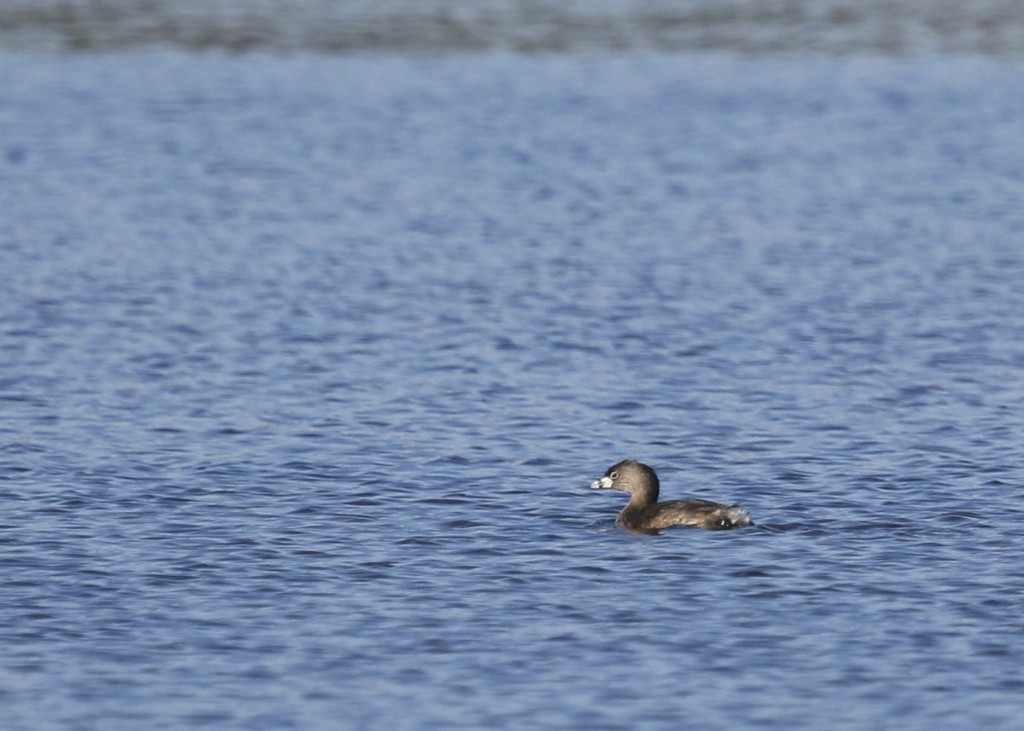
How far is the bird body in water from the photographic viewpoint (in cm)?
1900

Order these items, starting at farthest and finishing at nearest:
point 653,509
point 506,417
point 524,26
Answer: point 524,26 → point 506,417 → point 653,509

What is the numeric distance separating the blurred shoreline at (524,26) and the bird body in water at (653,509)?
4095 centimetres

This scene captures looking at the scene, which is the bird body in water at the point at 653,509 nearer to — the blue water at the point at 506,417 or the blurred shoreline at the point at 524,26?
the blue water at the point at 506,417

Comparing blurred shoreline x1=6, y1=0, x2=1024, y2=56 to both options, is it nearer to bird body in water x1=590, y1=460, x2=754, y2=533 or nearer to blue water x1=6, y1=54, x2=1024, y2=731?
blue water x1=6, y1=54, x2=1024, y2=731

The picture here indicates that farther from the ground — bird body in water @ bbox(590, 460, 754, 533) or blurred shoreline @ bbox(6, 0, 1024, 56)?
blurred shoreline @ bbox(6, 0, 1024, 56)

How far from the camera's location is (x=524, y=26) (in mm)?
63406

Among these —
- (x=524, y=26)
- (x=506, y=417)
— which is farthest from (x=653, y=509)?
(x=524, y=26)

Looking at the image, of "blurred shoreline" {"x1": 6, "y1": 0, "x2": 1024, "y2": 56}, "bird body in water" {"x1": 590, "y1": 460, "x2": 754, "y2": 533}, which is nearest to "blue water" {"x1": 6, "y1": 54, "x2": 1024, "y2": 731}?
"bird body in water" {"x1": 590, "y1": 460, "x2": 754, "y2": 533}

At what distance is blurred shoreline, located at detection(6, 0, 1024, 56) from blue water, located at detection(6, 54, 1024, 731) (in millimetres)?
10801

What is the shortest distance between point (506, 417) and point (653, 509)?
4.99m

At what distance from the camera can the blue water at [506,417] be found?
15547 mm

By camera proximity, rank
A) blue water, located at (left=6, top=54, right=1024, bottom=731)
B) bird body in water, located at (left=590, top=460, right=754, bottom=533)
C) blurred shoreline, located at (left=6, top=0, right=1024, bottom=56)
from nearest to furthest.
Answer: blue water, located at (left=6, top=54, right=1024, bottom=731), bird body in water, located at (left=590, top=460, right=754, bottom=533), blurred shoreline, located at (left=6, top=0, right=1024, bottom=56)

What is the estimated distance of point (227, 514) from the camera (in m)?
19.9

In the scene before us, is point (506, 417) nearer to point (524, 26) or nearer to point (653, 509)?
point (653, 509)
